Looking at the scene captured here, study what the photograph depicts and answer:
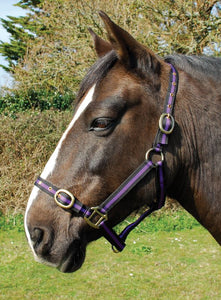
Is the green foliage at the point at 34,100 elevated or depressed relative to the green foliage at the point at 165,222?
depressed

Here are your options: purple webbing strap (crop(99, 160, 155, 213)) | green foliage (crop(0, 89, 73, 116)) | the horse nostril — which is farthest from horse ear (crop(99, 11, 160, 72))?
green foliage (crop(0, 89, 73, 116))

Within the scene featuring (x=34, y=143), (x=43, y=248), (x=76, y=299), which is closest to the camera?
(x=43, y=248)

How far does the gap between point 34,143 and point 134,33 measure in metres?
3.72

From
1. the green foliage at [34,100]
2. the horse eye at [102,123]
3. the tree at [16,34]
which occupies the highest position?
the horse eye at [102,123]

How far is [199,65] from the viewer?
1.82 meters

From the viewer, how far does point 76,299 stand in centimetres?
384

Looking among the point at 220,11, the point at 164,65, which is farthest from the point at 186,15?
the point at 164,65

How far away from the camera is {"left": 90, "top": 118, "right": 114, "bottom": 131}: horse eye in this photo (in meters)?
1.59

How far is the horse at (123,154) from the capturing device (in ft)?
5.15

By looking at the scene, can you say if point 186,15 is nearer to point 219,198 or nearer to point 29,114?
point 29,114

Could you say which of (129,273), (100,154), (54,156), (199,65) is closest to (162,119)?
(100,154)

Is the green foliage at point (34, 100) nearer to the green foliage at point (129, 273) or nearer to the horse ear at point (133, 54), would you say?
the green foliage at point (129, 273)

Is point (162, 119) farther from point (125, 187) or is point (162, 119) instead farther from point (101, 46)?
point (101, 46)

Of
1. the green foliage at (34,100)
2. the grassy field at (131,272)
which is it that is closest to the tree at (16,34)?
the green foliage at (34,100)
